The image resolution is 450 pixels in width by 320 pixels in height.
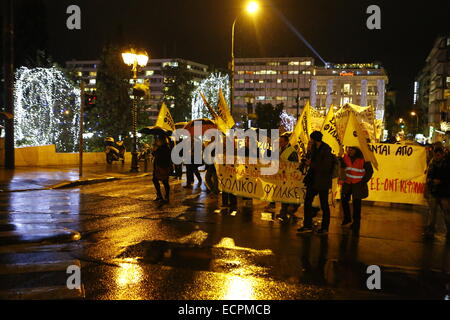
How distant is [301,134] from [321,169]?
2183mm

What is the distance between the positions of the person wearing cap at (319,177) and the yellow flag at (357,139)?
109 centimetres

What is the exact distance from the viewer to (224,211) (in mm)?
10969

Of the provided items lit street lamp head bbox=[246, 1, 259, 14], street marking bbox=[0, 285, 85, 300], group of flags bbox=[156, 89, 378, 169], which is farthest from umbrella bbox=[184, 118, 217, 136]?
street marking bbox=[0, 285, 85, 300]

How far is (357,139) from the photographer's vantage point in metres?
9.77

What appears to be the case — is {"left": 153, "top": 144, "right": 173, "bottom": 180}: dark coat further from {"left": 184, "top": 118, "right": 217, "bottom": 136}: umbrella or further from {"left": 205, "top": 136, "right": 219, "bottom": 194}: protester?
{"left": 184, "top": 118, "right": 217, "bottom": 136}: umbrella

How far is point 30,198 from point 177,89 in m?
62.8

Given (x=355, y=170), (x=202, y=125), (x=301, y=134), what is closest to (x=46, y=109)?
(x=202, y=125)

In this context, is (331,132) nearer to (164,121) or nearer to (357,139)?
(357,139)

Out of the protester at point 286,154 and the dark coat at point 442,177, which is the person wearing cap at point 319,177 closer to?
the protester at point 286,154

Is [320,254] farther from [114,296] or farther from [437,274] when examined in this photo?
[114,296]

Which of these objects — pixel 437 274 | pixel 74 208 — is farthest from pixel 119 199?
pixel 437 274

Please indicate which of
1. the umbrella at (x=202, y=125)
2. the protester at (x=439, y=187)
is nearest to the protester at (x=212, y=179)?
the umbrella at (x=202, y=125)
